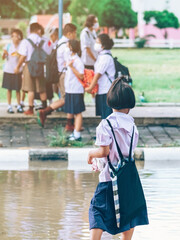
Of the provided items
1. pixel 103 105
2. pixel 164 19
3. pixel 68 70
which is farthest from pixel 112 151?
pixel 164 19

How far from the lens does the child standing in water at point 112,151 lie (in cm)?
547

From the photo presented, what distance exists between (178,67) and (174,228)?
24.7m

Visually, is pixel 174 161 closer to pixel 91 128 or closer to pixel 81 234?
pixel 91 128

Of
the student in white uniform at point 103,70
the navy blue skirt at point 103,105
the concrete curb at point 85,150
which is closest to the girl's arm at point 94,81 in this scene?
the student in white uniform at point 103,70

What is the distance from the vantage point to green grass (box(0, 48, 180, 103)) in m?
19.6

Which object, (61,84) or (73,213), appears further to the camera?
(61,84)

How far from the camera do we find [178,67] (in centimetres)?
3119

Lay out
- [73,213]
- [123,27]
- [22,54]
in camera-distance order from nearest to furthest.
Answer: [73,213] → [22,54] → [123,27]

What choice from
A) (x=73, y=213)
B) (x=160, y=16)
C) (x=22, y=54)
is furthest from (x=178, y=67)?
(x=160, y=16)

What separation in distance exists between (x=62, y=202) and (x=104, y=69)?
125 inches

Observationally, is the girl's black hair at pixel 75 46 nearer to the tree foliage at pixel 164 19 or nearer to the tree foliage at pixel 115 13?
the tree foliage at pixel 115 13

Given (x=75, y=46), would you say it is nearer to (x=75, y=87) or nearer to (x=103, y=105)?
(x=75, y=87)

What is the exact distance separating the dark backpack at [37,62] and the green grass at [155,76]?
174 inches

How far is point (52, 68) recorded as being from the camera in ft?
41.6
